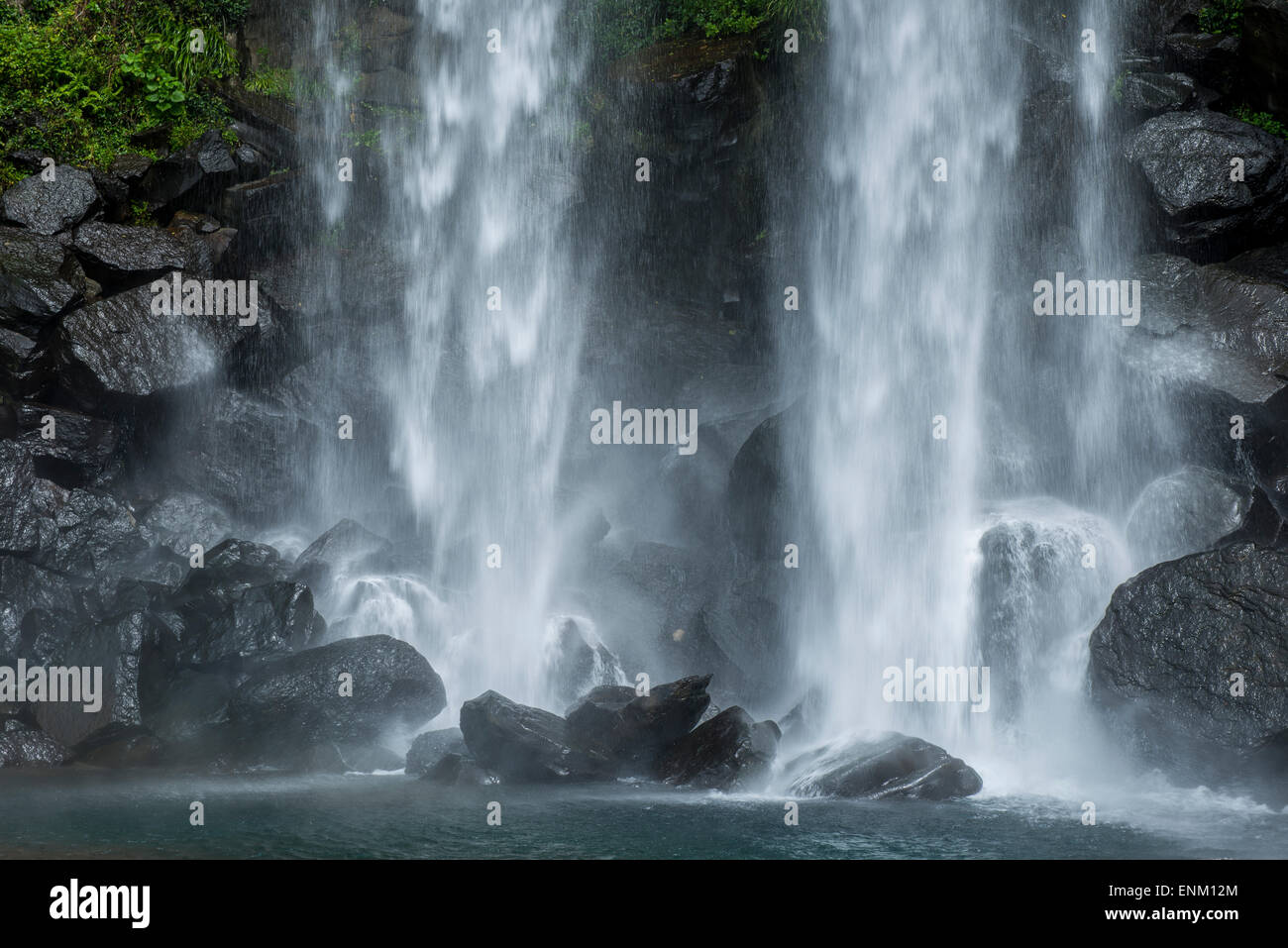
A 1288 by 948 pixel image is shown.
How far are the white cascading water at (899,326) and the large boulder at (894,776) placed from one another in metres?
2.54

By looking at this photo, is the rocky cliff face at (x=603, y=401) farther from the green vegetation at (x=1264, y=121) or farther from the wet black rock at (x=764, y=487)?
the green vegetation at (x=1264, y=121)

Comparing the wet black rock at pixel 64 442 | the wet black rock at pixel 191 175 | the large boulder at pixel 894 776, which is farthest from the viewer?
the wet black rock at pixel 191 175

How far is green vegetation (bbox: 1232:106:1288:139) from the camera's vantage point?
17.4 meters

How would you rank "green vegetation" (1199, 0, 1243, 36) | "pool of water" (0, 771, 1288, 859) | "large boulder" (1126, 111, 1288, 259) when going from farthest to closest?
1. "green vegetation" (1199, 0, 1243, 36)
2. "large boulder" (1126, 111, 1288, 259)
3. "pool of water" (0, 771, 1288, 859)

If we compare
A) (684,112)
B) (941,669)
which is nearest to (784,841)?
(941,669)

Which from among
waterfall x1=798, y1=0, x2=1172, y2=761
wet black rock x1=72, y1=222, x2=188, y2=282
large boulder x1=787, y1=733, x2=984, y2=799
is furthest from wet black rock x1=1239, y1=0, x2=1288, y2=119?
wet black rock x1=72, y1=222, x2=188, y2=282

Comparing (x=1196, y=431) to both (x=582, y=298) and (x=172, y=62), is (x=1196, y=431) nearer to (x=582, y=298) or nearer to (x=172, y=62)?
(x=582, y=298)

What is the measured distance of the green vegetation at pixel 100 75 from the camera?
60.8 ft

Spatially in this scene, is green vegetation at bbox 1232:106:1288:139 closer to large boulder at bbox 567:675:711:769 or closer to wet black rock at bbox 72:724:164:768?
large boulder at bbox 567:675:711:769

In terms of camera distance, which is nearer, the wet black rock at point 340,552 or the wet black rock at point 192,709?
the wet black rock at point 192,709

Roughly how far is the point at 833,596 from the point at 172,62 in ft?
53.3

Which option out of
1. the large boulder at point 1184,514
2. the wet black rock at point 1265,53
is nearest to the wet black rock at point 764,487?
the large boulder at point 1184,514

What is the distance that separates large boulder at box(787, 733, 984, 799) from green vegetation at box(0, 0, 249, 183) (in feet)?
52.6

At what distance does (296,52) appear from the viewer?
73.3 ft
